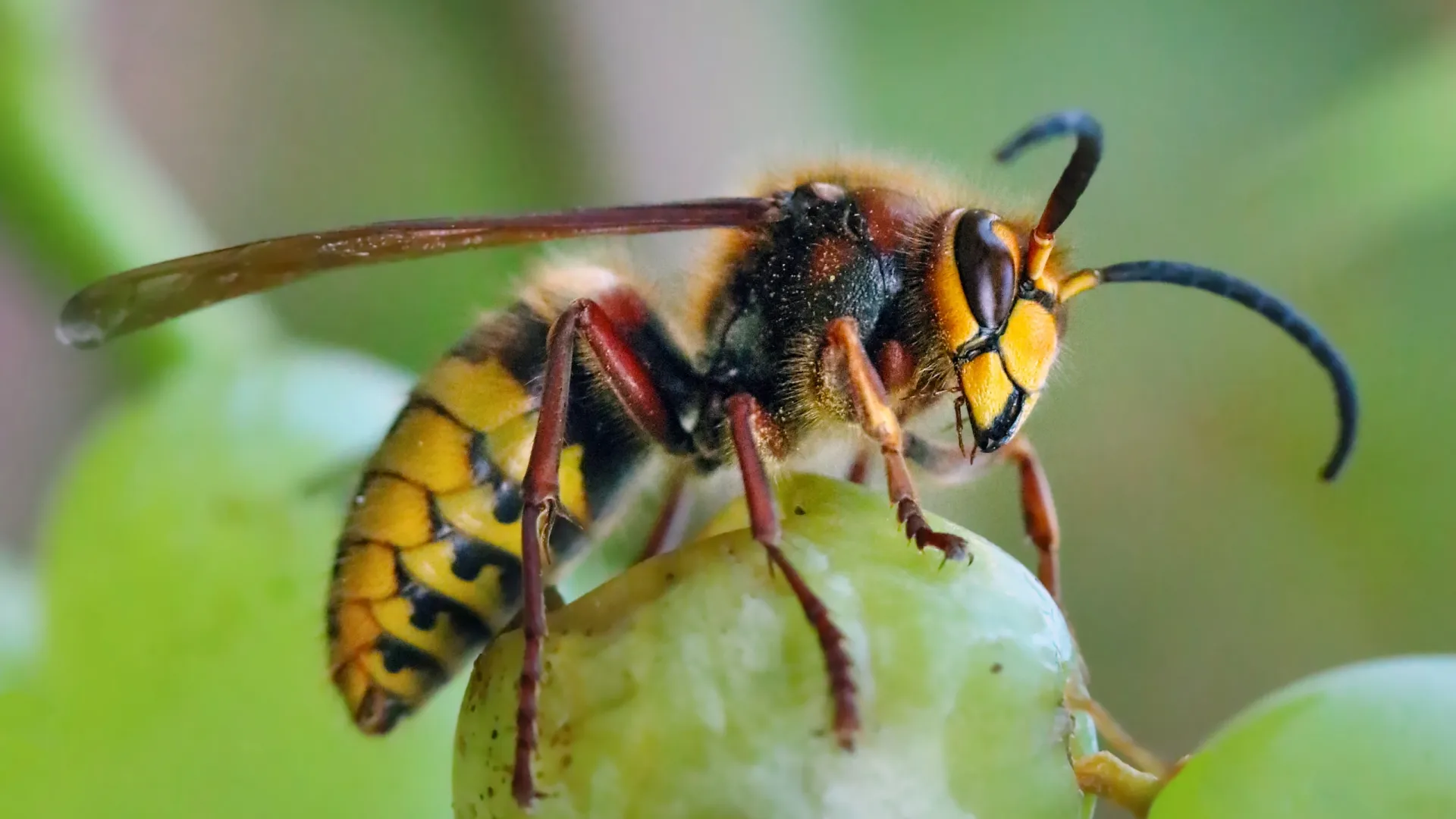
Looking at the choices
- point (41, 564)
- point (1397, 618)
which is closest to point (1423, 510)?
point (1397, 618)

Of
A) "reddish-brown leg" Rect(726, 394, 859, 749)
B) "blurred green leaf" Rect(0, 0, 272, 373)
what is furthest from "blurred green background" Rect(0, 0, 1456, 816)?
"reddish-brown leg" Rect(726, 394, 859, 749)

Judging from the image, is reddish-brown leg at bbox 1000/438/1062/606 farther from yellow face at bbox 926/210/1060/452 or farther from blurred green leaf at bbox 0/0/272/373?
blurred green leaf at bbox 0/0/272/373

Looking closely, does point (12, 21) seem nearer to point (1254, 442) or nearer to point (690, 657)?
point (690, 657)

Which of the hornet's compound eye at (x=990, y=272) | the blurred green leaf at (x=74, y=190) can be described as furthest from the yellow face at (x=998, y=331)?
the blurred green leaf at (x=74, y=190)

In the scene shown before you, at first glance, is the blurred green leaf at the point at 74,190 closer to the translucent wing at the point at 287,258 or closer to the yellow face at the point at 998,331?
the translucent wing at the point at 287,258

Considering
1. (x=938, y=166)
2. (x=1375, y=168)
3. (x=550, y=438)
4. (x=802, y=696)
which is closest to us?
(x=802, y=696)

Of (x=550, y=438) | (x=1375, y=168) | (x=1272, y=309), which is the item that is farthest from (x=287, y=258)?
(x=1375, y=168)

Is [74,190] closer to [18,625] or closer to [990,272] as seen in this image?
[18,625]
